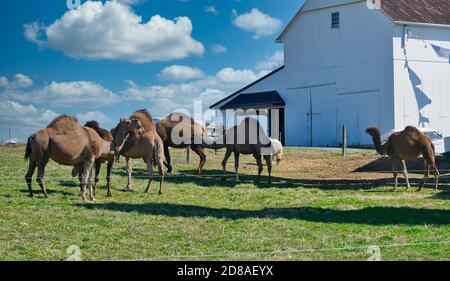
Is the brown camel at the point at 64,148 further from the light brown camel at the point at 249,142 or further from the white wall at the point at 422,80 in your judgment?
the white wall at the point at 422,80

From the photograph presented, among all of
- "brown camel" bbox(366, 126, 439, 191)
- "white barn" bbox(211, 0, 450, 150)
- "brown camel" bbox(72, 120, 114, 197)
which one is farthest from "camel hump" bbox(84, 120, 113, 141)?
"white barn" bbox(211, 0, 450, 150)

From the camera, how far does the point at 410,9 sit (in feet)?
130

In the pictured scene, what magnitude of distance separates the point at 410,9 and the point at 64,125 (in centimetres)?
2914

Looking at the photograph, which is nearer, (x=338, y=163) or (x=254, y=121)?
(x=254, y=121)

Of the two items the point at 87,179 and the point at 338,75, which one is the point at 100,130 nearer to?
the point at 87,179

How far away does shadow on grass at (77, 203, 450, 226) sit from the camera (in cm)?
1302

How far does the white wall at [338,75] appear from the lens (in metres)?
37.8

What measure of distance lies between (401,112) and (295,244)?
28.5 meters

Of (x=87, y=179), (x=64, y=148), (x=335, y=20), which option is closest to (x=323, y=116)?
(x=335, y=20)

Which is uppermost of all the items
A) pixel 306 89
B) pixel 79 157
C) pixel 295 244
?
pixel 306 89
